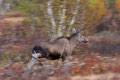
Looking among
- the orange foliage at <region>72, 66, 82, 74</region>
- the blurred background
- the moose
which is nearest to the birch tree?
the blurred background

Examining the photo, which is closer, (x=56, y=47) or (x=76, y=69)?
(x=76, y=69)

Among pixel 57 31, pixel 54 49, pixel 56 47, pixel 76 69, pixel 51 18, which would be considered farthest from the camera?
pixel 57 31

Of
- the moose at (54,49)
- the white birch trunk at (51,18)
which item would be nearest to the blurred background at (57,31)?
the white birch trunk at (51,18)

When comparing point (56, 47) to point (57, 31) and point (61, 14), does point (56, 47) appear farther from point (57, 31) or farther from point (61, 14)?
point (61, 14)

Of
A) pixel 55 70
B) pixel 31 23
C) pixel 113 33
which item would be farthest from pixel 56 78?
pixel 113 33

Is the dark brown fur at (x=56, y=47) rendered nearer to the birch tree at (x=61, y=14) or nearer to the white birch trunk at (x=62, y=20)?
the white birch trunk at (x=62, y=20)

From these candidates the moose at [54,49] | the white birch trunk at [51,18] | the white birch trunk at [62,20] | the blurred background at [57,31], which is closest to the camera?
the moose at [54,49]

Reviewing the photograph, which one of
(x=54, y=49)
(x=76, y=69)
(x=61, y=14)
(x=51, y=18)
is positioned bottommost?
(x=76, y=69)

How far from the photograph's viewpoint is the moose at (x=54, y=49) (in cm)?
1117

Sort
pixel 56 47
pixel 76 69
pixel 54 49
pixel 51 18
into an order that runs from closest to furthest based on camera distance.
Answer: pixel 76 69 → pixel 54 49 → pixel 56 47 → pixel 51 18

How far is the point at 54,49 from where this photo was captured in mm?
11609

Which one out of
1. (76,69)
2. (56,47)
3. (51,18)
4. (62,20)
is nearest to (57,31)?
(62,20)

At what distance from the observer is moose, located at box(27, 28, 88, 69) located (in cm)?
1117

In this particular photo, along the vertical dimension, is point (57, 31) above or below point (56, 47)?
below
